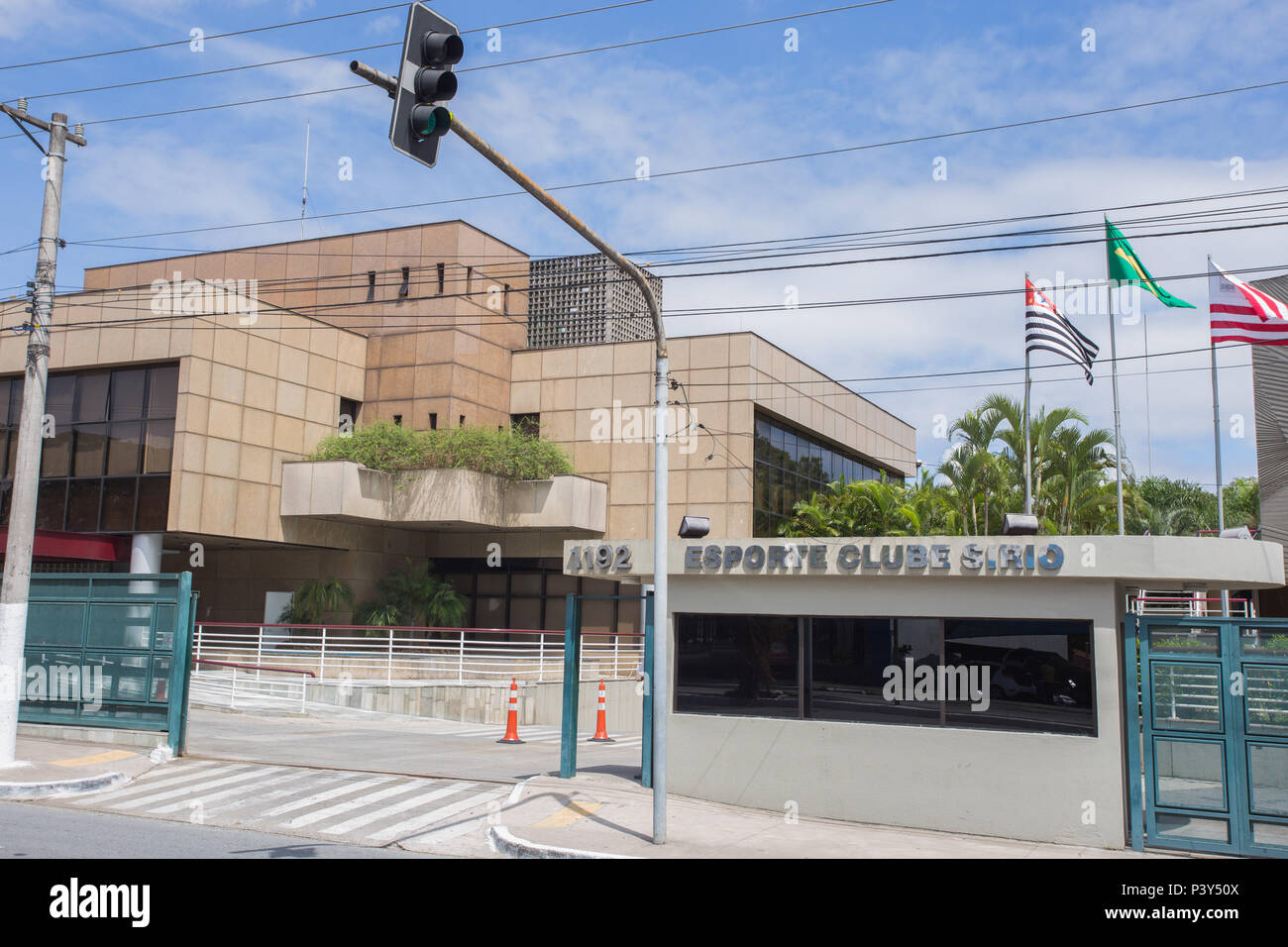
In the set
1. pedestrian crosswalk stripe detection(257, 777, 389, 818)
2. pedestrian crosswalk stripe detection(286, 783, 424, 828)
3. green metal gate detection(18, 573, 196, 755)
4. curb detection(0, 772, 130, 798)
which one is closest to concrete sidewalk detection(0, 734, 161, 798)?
curb detection(0, 772, 130, 798)

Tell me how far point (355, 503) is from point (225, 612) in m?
7.05

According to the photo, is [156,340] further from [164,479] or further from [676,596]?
[676,596]

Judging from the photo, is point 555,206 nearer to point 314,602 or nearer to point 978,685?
point 978,685

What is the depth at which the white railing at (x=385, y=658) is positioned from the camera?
26.7 m

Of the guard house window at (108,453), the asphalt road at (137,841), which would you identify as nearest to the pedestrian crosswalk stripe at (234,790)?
the asphalt road at (137,841)

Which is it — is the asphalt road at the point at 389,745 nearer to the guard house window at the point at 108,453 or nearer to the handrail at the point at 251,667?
the handrail at the point at 251,667

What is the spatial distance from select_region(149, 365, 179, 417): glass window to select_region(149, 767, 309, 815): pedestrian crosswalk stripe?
16544mm

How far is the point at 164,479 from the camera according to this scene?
93.4ft

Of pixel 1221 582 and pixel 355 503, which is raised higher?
pixel 355 503

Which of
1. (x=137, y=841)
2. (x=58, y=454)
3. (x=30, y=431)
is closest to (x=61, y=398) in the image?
(x=58, y=454)

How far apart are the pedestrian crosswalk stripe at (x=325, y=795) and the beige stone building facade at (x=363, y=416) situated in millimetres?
16288

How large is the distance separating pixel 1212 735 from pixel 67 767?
14401mm
